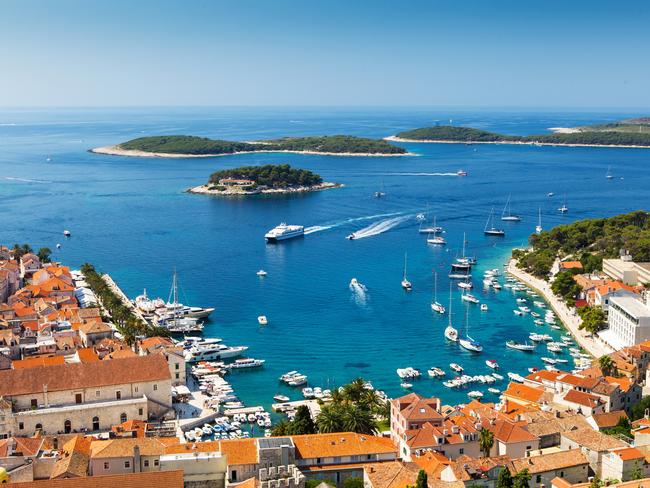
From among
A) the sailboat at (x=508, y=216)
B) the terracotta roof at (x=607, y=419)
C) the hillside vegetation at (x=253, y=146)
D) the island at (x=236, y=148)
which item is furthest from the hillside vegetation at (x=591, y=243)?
the hillside vegetation at (x=253, y=146)

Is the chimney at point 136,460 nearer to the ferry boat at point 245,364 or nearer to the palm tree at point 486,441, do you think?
the palm tree at point 486,441

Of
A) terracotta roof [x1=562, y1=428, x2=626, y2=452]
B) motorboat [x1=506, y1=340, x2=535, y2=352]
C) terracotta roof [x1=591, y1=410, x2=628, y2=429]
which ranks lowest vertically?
motorboat [x1=506, y1=340, x2=535, y2=352]

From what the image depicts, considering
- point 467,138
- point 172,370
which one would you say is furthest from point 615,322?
point 467,138

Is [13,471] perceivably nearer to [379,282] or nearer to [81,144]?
[379,282]

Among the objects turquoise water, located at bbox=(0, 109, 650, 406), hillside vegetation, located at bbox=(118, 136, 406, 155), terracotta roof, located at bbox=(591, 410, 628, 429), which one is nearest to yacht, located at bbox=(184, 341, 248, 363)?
turquoise water, located at bbox=(0, 109, 650, 406)

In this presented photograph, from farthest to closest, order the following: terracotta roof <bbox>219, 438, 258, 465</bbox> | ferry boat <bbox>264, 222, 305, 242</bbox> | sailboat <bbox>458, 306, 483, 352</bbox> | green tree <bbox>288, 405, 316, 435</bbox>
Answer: ferry boat <bbox>264, 222, 305, 242</bbox>, sailboat <bbox>458, 306, 483, 352</bbox>, green tree <bbox>288, 405, 316, 435</bbox>, terracotta roof <bbox>219, 438, 258, 465</bbox>

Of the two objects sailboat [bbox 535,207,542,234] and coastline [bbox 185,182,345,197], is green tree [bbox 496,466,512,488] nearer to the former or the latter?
sailboat [bbox 535,207,542,234]
